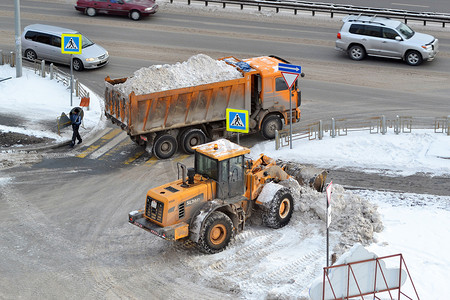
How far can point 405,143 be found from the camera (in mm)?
23203

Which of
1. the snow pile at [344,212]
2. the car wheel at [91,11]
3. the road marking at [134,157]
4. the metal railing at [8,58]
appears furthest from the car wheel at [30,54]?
the snow pile at [344,212]

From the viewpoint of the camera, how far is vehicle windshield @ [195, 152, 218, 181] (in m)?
17.2

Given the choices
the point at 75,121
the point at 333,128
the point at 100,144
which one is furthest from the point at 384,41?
the point at 75,121

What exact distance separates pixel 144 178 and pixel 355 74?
40.5 ft

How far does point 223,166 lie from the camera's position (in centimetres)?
1717

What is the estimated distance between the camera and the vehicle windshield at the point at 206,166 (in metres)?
17.2

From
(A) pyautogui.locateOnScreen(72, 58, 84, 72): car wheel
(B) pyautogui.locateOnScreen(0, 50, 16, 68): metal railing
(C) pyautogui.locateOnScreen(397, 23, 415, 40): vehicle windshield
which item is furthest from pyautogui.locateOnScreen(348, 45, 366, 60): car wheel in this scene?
(B) pyautogui.locateOnScreen(0, 50, 16, 68): metal railing

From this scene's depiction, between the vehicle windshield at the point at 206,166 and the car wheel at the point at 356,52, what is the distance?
16.3m

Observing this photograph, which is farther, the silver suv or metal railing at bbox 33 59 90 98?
the silver suv

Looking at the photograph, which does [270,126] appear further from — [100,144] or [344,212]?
[344,212]

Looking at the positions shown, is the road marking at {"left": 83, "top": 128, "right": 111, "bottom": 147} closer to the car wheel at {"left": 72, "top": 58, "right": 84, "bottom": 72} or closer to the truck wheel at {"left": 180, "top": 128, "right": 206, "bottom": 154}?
the truck wheel at {"left": 180, "top": 128, "right": 206, "bottom": 154}

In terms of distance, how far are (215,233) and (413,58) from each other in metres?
17.3

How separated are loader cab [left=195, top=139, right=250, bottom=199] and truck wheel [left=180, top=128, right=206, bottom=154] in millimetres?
5764

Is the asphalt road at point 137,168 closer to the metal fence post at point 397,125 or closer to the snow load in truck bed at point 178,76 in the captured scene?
the snow load in truck bed at point 178,76
